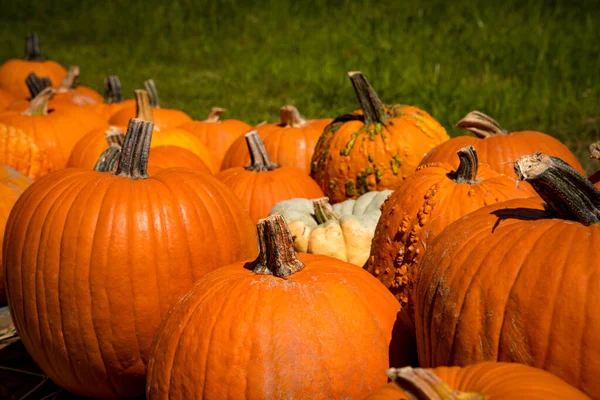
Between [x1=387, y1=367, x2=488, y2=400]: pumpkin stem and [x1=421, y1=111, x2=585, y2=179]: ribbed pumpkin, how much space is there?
7.36ft

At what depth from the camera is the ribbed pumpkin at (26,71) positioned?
7.84 meters

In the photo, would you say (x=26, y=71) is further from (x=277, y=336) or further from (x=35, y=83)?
(x=277, y=336)

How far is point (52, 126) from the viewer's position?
5.21 metres

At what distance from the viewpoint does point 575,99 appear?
7211mm

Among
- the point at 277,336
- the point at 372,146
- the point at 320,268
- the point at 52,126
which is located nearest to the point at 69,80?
the point at 52,126

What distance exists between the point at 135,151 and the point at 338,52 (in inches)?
278

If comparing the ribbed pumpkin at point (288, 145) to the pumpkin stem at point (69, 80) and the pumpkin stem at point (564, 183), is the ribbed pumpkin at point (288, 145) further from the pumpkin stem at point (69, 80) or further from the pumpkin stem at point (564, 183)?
the pumpkin stem at point (564, 183)

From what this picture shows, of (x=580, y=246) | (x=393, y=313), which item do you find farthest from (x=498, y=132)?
(x=580, y=246)

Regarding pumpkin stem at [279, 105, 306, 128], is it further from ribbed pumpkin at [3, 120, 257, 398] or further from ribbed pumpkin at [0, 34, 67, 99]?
ribbed pumpkin at [0, 34, 67, 99]

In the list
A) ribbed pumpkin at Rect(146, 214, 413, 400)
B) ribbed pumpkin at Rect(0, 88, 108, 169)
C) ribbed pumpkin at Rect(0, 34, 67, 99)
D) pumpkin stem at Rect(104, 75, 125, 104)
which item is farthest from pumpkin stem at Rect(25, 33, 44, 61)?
ribbed pumpkin at Rect(146, 214, 413, 400)

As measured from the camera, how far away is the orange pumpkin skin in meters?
2.12

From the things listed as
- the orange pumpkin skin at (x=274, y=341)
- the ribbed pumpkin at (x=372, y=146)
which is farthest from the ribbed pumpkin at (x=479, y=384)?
the ribbed pumpkin at (x=372, y=146)

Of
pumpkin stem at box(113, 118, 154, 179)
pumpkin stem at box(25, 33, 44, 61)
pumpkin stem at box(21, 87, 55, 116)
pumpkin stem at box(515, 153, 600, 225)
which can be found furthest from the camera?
pumpkin stem at box(25, 33, 44, 61)

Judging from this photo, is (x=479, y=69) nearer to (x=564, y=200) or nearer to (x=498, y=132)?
(x=498, y=132)
